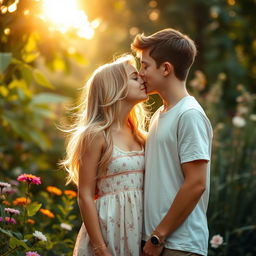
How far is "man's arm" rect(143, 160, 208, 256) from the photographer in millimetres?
2393

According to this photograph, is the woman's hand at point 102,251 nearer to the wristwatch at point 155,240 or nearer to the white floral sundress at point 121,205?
the white floral sundress at point 121,205

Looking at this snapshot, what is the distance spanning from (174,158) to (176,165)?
0.04 metres

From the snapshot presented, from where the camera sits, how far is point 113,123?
278 cm

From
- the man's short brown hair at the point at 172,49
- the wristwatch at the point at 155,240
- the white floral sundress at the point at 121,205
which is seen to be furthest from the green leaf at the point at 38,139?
the wristwatch at the point at 155,240

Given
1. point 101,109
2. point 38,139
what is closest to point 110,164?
point 101,109

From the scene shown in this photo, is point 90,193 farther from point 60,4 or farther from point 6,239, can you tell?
point 60,4

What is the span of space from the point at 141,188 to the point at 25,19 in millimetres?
1429

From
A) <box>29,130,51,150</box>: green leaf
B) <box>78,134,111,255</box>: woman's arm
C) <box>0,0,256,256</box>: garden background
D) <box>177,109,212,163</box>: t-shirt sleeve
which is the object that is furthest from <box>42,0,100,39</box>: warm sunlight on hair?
<box>177,109,212,163</box>: t-shirt sleeve

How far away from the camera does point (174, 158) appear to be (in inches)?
98.7

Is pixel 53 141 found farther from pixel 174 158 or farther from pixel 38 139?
pixel 174 158

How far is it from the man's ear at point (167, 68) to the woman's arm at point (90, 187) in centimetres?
49

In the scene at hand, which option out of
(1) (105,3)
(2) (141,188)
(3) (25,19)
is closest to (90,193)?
(2) (141,188)

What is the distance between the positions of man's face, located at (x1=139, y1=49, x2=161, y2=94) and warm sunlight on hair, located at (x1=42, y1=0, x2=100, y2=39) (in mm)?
1055

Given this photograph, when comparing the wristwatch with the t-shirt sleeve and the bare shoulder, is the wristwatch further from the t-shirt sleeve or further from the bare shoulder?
the bare shoulder
